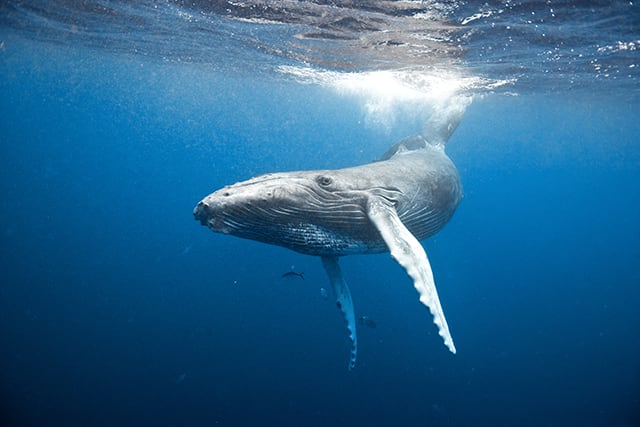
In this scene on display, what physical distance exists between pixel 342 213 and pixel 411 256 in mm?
1137

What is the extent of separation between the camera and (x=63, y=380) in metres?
18.1

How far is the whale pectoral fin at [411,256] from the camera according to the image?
12.7ft

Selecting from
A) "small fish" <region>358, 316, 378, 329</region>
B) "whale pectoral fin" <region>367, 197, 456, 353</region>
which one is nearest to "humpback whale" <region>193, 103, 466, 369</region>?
"whale pectoral fin" <region>367, 197, 456, 353</region>

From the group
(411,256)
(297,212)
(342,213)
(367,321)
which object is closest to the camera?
(411,256)

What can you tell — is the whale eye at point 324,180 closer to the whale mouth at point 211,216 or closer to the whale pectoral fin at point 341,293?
the whale mouth at point 211,216

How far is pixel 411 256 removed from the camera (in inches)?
166

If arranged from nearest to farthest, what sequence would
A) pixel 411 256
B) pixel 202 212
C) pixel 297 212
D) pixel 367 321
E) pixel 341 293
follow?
pixel 202 212 → pixel 411 256 → pixel 297 212 → pixel 341 293 → pixel 367 321

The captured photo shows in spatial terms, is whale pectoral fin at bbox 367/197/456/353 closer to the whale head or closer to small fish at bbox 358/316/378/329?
the whale head

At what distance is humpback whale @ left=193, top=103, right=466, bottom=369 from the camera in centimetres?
412

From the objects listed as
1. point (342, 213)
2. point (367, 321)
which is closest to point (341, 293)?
point (342, 213)

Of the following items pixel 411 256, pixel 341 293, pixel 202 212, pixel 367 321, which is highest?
pixel 202 212

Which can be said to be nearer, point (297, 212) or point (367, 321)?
point (297, 212)

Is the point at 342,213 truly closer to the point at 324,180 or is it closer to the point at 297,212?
the point at 324,180

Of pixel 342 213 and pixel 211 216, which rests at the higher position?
pixel 211 216
